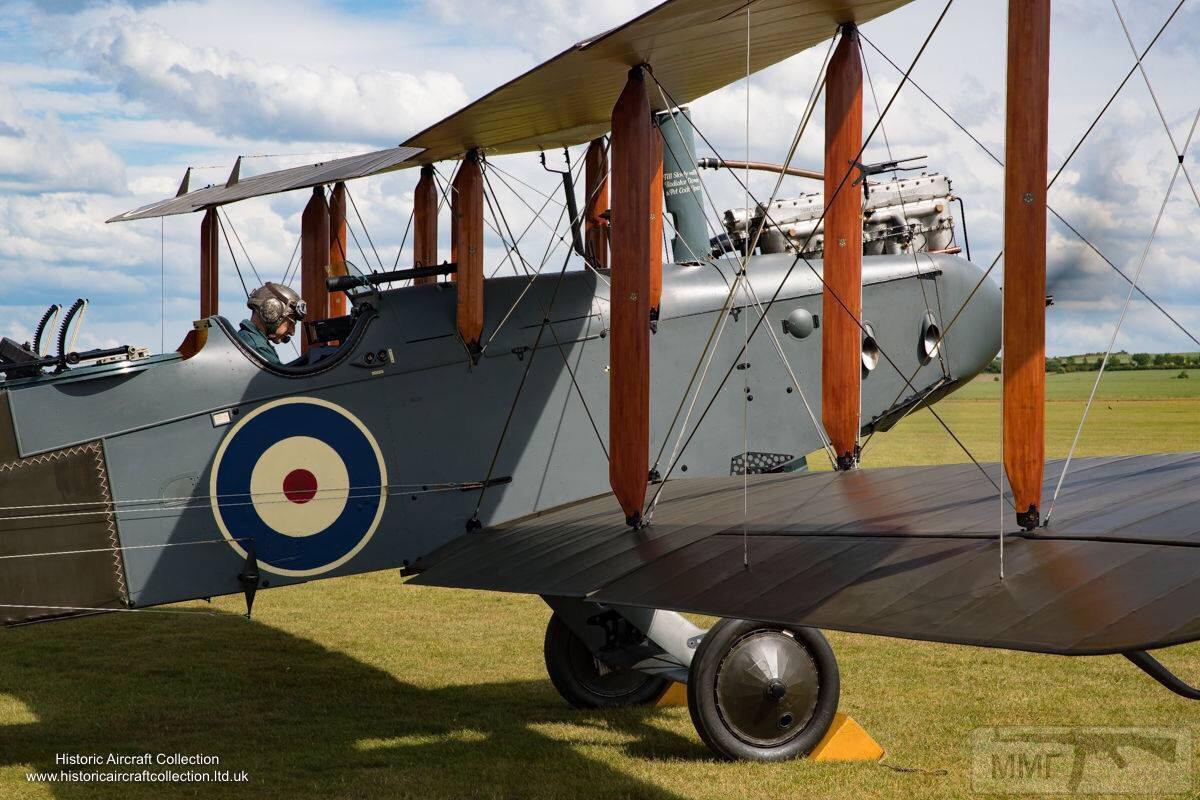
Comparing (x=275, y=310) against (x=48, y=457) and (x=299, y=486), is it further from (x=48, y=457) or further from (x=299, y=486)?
(x=48, y=457)

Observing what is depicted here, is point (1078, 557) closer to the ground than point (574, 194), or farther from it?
closer to the ground

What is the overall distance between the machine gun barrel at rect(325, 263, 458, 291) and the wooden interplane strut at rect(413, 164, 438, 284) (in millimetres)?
2510

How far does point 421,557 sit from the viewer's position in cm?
734

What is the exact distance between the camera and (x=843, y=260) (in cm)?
708

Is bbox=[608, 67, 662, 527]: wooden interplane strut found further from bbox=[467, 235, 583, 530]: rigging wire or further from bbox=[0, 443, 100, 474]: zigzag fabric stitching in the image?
bbox=[0, 443, 100, 474]: zigzag fabric stitching

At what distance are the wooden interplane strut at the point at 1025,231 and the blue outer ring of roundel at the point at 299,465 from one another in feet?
13.4

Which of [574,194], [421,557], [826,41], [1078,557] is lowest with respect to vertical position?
[421,557]

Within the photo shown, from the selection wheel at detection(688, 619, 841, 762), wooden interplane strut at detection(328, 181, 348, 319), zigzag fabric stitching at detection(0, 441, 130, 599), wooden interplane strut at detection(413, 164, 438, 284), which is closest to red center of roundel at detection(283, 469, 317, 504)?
zigzag fabric stitching at detection(0, 441, 130, 599)

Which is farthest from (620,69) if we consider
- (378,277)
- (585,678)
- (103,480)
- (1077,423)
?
(1077,423)

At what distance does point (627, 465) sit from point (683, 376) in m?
2.13

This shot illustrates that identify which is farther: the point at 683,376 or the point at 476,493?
the point at 683,376

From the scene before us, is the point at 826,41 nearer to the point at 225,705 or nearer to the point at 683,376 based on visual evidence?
the point at 683,376

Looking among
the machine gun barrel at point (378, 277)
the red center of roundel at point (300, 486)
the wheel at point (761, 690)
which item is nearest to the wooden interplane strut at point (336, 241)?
the machine gun barrel at point (378, 277)

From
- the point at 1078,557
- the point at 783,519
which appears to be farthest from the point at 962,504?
the point at 1078,557
